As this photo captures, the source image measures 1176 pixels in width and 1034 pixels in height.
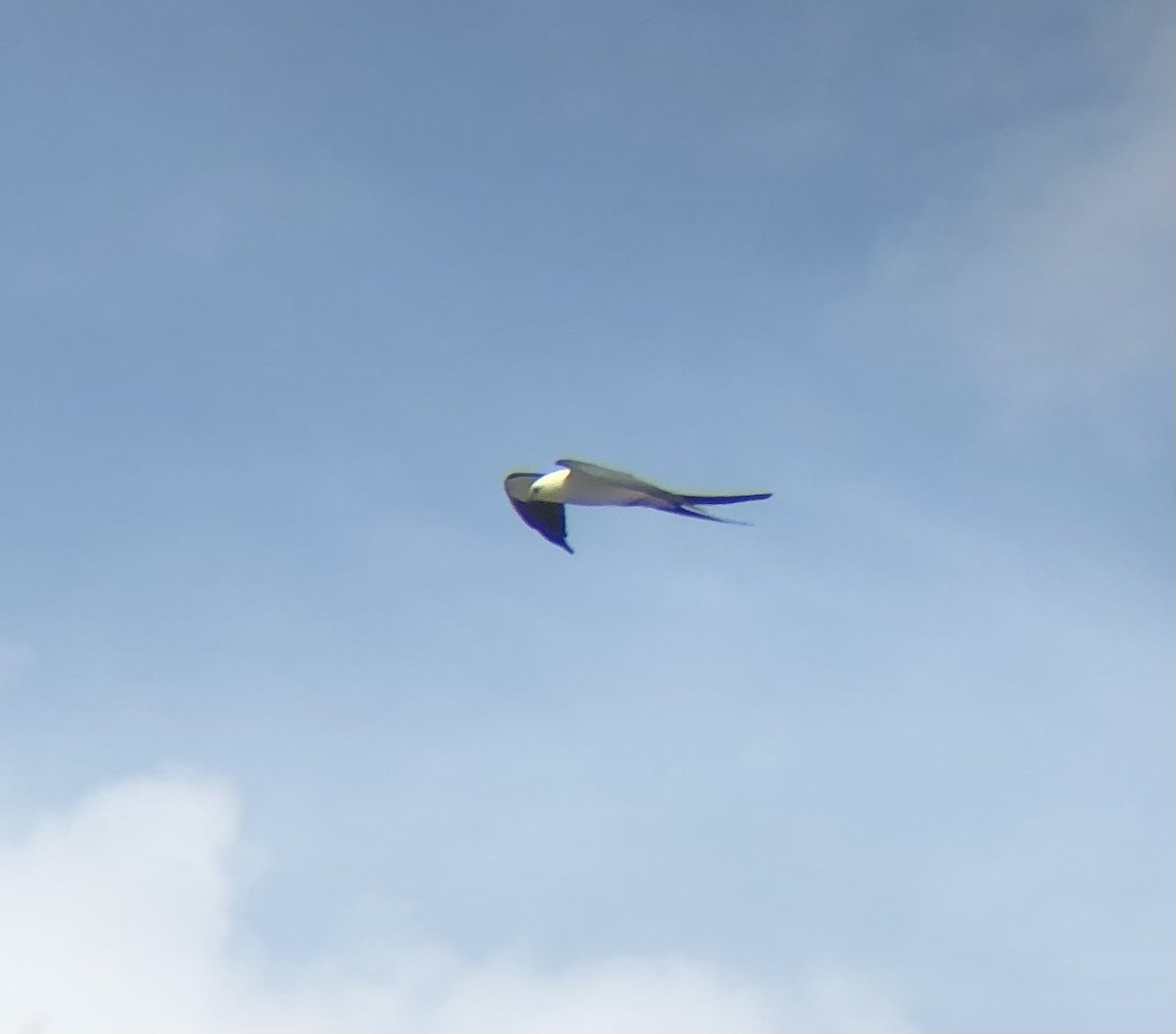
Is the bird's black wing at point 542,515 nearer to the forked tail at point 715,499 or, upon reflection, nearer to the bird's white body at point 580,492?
the bird's white body at point 580,492

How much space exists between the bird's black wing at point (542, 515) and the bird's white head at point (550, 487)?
39 centimetres

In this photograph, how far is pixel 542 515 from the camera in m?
22.0

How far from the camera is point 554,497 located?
20.8 metres

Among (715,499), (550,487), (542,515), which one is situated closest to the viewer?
(715,499)

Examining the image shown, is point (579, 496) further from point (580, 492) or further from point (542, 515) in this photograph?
point (542, 515)

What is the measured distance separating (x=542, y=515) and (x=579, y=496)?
7.32 feet

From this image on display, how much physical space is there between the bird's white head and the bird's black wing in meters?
0.39

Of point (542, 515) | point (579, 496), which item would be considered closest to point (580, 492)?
point (579, 496)

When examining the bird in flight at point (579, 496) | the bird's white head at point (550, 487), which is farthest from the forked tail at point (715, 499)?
the bird's white head at point (550, 487)

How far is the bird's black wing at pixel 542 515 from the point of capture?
21.9 meters

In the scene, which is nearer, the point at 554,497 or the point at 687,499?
the point at 687,499

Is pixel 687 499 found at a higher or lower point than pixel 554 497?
lower

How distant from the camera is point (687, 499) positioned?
699 inches

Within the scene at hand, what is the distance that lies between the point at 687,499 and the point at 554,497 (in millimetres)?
3926
